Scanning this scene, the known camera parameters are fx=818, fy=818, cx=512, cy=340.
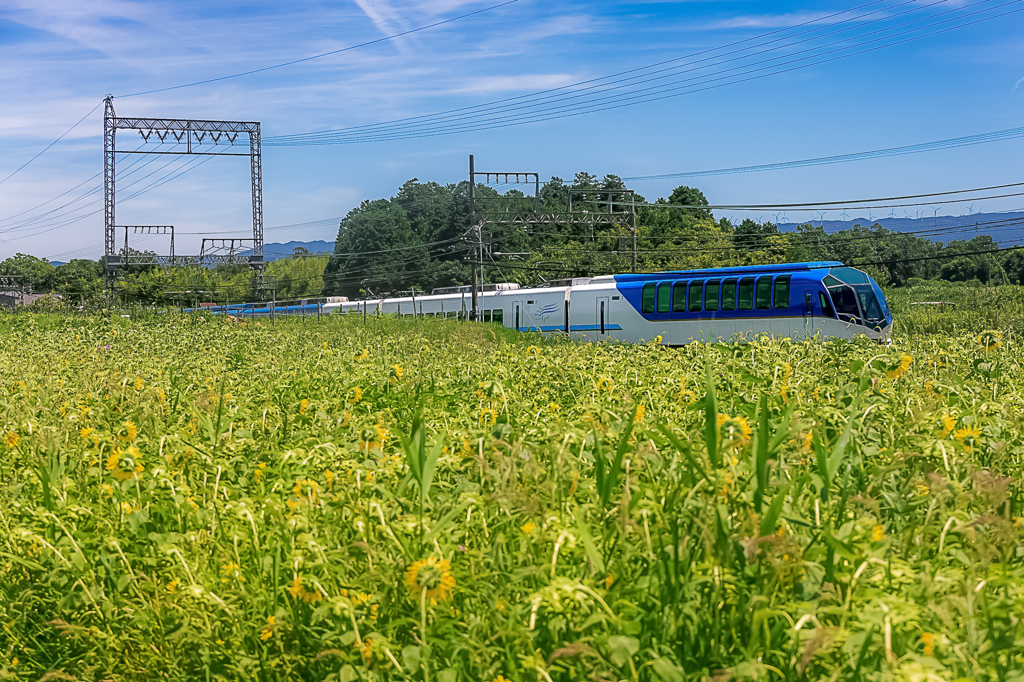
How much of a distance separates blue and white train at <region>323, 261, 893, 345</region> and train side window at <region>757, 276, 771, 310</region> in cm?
3

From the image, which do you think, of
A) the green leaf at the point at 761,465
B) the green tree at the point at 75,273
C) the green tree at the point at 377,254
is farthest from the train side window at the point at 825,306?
the green tree at the point at 75,273

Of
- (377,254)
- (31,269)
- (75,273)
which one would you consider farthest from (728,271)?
(31,269)

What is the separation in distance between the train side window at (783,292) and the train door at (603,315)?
6638mm

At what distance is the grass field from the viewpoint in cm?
221

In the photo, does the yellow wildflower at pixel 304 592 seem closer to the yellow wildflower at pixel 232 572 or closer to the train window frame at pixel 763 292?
the yellow wildflower at pixel 232 572

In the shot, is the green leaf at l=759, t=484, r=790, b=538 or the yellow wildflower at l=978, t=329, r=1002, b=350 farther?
the yellow wildflower at l=978, t=329, r=1002, b=350

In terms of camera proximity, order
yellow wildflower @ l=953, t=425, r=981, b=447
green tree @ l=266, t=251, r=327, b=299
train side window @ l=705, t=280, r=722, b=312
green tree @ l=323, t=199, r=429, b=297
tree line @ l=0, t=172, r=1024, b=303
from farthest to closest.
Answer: green tree @ l=266, t=251, r=327, b=299 < green tree @ l=323, t=199, r=429, b=297 < tree line @ l=0, t=172, r=1024, b=303 < train side window @ l=705, t=280, r=722, b=312 < yellow wildflower @ l=953, t=425, r=981, b=447

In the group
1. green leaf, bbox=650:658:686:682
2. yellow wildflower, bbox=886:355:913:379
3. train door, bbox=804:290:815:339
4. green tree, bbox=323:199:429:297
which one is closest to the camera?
green leaf, bbox=650:658:686:682

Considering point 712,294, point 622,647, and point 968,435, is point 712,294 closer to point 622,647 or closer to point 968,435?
point 968,435

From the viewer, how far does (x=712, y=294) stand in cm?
2536

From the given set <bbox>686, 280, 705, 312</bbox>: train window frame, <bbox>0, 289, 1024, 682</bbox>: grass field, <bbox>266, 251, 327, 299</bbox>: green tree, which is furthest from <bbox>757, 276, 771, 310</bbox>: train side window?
<bbox>266, 251, 327, 299</bbox>: green tree

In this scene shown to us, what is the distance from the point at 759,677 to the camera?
2.07 m

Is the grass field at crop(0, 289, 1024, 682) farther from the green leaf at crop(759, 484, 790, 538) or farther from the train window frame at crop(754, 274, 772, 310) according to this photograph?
the train window frame at crop(754, 274, 772, 310)

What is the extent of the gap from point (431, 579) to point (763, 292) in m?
22.8
